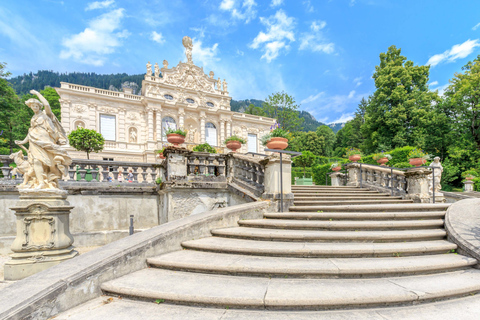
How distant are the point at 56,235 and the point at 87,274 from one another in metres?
2.62

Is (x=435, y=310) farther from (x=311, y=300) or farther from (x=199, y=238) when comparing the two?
(x=199, y=238)

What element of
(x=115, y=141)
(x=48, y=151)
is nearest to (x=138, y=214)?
(x=48, y=151)

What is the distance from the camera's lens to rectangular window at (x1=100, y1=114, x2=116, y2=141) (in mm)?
23891

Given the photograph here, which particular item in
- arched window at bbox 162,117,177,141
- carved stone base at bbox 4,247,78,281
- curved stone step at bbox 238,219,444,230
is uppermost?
arched window at bbox 162,117,177,141

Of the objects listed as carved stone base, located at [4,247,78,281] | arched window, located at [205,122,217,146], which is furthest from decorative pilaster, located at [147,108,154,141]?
carved stone base, located at [4,247,78,281]

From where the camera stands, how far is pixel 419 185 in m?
6.91

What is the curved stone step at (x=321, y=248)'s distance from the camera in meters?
3.23

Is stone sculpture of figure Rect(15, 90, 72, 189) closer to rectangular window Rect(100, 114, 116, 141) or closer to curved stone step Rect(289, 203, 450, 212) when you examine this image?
curved stone step Rect(289, 203, 450, 212)

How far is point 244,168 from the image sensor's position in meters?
6.96

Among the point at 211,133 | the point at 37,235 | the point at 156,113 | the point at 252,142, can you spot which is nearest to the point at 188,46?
the point at 156,113

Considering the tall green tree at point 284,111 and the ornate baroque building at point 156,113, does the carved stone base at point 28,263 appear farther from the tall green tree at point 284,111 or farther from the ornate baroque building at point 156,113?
the tall green tree at point 284,111

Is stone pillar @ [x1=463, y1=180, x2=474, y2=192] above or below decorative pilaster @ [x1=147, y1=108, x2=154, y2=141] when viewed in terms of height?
below

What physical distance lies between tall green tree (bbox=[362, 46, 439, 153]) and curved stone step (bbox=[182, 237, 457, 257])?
82.9ft

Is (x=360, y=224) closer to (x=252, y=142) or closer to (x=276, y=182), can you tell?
(x=276, y=182)
